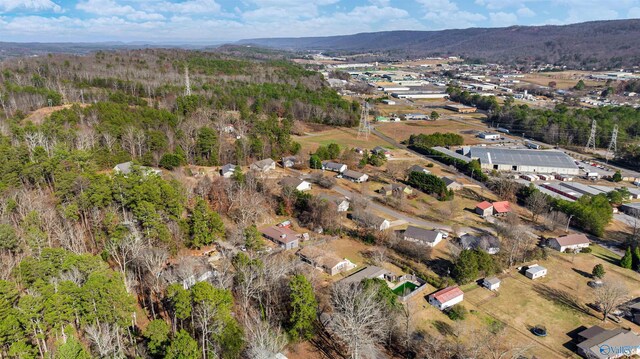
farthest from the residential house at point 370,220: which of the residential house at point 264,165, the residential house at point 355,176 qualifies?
the residential house at point 264,165

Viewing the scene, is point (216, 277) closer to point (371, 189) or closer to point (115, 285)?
point (115, 285)

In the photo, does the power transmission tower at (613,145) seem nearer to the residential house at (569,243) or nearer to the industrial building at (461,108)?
the residential house at (569,243)

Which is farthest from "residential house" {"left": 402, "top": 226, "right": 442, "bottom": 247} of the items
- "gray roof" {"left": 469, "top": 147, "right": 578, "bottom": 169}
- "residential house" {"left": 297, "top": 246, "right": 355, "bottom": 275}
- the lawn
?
the lawn

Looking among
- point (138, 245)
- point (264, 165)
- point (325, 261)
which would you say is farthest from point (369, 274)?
point (264, 165)

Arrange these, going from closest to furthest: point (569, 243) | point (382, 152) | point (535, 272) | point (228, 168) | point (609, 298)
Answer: point (609, 298)
point (535, 272)
point (569, 243)
point (228, 168)
point (382, 152)

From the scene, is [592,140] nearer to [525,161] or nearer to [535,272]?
[525,161]

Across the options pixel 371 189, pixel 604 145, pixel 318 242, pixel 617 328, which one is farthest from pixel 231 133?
pixel 604 145
